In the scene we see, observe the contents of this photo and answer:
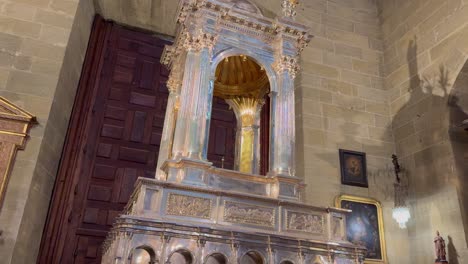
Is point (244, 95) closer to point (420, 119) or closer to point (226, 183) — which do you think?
point (226, 183)

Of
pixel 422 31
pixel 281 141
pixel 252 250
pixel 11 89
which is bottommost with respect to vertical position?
pixel 252 250

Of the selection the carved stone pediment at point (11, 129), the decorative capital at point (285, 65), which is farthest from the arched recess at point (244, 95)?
the carved stone pediment at point (11, 129)

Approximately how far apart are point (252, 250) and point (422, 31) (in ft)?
23.2

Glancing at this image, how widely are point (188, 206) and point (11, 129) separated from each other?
134 inches

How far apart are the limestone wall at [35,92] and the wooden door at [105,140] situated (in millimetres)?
394

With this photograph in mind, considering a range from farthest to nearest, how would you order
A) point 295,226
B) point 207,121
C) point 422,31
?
1. point 422,31
2. point 207,121
3. point 295,226

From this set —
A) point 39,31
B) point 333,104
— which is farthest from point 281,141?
point 39,31

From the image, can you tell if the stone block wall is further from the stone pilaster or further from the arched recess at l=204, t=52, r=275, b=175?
the stone pilaster

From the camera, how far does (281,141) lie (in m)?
6.59

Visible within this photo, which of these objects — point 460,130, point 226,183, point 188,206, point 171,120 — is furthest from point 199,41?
point 460,130

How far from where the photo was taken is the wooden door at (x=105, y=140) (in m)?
8.02

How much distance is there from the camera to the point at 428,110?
8891mm

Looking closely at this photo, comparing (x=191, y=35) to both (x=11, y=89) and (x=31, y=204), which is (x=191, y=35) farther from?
(x=31, y=204)

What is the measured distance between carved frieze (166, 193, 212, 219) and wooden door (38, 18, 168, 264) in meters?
3.62
